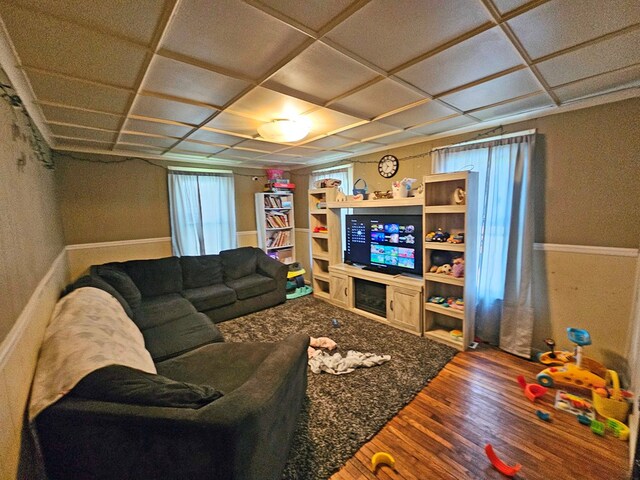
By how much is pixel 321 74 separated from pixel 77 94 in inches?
66.4

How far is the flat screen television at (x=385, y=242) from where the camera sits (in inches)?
127

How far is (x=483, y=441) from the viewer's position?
5.57 feet

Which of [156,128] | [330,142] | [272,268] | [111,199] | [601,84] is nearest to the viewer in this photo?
[601,84]

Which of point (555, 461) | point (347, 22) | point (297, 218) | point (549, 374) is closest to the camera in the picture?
point (347, 22)

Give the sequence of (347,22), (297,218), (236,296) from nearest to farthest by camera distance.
Result: (347,22)
(236,296)
(297,218)

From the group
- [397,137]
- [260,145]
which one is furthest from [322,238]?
[397,137]

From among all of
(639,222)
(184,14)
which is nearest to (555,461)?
(639,222)

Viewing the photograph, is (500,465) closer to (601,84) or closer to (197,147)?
(601,84)

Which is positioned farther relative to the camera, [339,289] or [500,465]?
[339,289]

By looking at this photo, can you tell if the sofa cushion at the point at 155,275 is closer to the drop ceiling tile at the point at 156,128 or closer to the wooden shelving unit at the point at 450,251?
the drop ceiling tile at the point at 156,128

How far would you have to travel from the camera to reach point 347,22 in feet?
3.92

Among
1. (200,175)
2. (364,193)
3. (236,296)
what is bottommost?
(236,296)

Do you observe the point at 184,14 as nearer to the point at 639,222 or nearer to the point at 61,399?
the point at 61,399

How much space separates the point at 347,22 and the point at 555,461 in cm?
263
